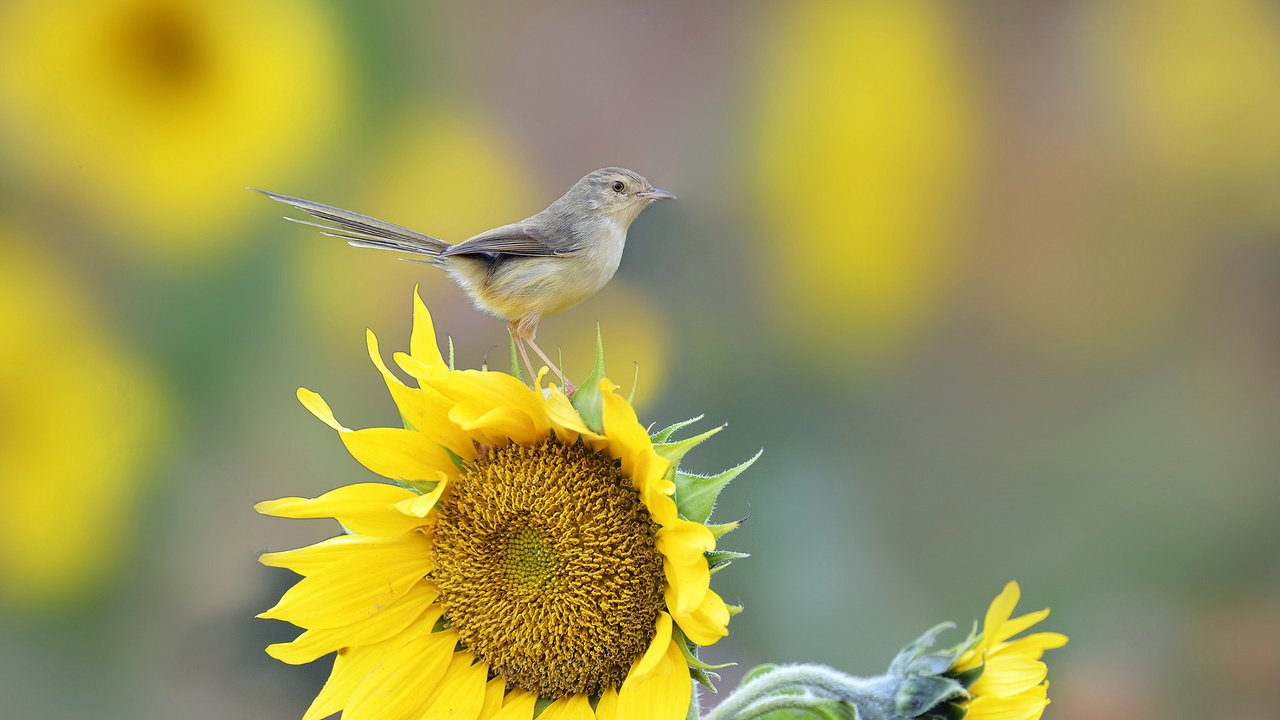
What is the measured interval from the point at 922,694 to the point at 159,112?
1.37 m

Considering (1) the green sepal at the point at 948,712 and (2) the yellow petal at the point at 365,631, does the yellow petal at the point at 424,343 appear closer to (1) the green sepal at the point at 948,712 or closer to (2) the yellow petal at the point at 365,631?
(2) the yellow petal at the point at 365,631

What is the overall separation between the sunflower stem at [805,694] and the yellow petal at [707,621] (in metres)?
0.12

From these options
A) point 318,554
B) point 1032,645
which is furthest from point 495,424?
point 1032,645

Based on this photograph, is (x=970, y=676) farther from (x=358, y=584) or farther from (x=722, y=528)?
(x=358, y=584)

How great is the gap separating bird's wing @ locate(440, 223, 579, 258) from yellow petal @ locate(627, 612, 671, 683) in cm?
20

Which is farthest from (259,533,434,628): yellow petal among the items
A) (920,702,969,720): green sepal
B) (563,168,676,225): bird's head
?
(920,702,969,720): green sepal

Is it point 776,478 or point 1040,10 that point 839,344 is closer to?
point 776,478

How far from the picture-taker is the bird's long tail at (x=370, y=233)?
1.61ft

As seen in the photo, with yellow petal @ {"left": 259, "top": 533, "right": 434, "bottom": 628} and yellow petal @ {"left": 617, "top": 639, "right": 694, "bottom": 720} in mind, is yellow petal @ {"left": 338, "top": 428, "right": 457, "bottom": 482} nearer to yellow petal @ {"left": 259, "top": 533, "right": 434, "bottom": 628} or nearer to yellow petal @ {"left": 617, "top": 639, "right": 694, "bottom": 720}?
yellow petal @ {"left": 259, "top": 533, "right": 434, "bottom": 628}

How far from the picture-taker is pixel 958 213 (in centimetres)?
Answer: 166

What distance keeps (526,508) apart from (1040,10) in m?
1.49

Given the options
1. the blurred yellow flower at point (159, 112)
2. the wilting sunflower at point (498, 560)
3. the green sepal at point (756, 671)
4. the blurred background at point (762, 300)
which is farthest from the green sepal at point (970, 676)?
the blurred yellow flower at point (159, 112)

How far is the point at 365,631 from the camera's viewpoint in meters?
0.58

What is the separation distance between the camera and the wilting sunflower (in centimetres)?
50
